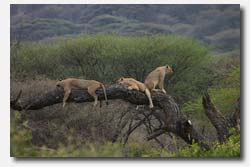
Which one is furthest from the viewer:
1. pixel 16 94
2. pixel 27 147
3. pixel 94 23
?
pixel 94 23

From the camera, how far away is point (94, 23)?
358 inches

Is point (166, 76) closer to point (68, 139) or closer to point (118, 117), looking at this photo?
point (118, 117)

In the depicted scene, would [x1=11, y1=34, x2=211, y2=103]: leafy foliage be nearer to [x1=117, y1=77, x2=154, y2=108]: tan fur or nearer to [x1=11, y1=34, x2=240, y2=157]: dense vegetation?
[x1=11, y1=34, x2=240, y2=157]: dense vegetation

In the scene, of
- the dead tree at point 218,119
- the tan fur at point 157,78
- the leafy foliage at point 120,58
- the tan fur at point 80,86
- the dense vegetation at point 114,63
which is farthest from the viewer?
the leafy foliage at point 120,58

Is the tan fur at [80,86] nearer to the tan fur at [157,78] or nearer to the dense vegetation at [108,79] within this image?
the dense vegetation at [108,79]

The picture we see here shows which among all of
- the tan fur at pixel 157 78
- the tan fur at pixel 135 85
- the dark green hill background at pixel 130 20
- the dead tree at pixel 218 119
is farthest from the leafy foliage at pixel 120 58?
the tan fur at pixel 135 85

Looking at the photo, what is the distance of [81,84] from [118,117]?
0.94 metres

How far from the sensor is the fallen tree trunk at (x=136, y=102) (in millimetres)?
8633

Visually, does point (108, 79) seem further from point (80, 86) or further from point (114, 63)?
point (80, 86)

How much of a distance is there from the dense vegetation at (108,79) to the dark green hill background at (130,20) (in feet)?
0.70

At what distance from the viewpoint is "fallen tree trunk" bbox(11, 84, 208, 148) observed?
8633mm

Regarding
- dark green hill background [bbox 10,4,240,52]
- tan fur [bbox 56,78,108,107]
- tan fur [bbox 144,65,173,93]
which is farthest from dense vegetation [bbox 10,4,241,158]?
tan fur [bbox 144,65,173,93]
